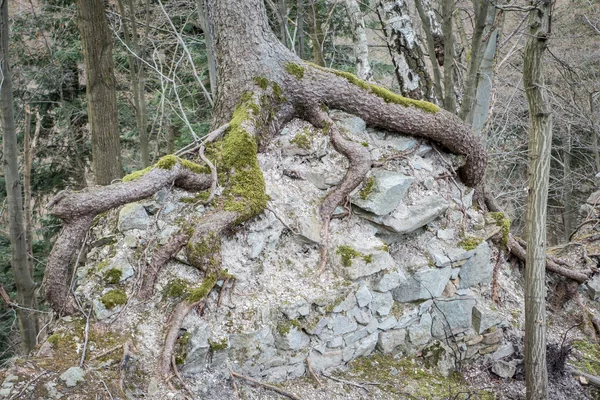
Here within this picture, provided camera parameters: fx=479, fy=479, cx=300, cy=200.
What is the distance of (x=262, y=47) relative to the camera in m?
4.81

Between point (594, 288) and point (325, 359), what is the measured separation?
158 inches

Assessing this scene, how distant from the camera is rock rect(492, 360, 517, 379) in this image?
484 centimetres

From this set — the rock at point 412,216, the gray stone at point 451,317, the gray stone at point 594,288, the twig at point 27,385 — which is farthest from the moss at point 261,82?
the gray stone at point 594,288

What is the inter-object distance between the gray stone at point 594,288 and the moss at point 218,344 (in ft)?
15.9

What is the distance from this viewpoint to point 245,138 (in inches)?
173

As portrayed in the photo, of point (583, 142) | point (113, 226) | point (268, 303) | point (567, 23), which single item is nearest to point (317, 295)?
point (268, 303)

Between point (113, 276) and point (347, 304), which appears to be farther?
point (347, 304)

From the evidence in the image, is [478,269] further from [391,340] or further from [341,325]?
[341,325]

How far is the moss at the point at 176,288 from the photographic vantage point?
3.67 m

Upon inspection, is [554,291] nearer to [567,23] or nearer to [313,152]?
[313,152]

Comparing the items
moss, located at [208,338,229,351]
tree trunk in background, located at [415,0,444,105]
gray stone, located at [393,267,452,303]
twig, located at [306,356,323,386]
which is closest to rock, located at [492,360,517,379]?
gray stone, located at [393,267,452,303]

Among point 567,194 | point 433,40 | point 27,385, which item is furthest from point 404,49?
point 567,194

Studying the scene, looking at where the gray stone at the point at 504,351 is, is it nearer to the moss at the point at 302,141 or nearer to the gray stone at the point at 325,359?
the gray stone at the point at 325,359

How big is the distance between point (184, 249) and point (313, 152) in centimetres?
168
